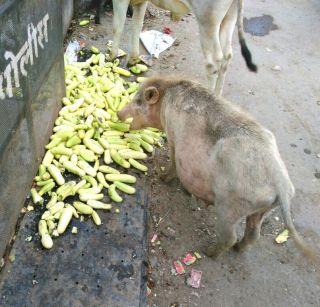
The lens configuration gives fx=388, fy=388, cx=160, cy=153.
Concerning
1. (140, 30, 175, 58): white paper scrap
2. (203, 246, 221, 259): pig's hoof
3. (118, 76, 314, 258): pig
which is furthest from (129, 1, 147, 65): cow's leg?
(203, 246, 221, 259): pig's hoof

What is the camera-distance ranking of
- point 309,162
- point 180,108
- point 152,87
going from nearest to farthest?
point 180,108, point 152,87, point 309,162

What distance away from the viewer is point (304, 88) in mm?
7223

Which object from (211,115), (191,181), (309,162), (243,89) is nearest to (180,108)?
(211,115)

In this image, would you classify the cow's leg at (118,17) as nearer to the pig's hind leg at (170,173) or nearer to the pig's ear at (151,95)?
the pig's ear at (151,95)

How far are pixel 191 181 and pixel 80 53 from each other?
3.88 metres

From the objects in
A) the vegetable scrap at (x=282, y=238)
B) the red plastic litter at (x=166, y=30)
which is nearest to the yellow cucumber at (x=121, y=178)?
the vegetable scrap at (x=282, y=238)

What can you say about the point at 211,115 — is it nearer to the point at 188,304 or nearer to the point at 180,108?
the point at 180,108

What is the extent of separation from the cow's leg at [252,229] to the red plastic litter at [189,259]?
19.0 inches

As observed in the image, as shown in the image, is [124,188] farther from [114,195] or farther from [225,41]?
[225,41]

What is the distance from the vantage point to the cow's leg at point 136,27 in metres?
6.64

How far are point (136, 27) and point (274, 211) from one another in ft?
13.0

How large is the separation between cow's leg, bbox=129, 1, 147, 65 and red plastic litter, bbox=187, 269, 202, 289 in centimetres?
412

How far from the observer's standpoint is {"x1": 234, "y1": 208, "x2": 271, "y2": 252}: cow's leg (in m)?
3.60

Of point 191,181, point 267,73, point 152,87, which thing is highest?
point 152,87
